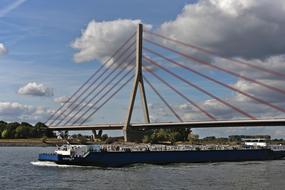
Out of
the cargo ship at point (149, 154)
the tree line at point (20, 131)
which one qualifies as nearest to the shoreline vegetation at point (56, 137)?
the tree line at point (20, 131)

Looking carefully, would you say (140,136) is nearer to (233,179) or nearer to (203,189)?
(233,179)

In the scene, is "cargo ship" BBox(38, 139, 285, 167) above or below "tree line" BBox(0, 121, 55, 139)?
below

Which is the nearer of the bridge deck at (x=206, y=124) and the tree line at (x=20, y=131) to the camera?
the bridge deck at (x=206, y=124)

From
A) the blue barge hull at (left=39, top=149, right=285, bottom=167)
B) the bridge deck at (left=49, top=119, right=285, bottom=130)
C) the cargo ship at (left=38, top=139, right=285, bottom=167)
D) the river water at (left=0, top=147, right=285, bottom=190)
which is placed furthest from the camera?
the bridge deck at (left=49, top=119, right=285, bottom=130)

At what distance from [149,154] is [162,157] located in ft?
6.00

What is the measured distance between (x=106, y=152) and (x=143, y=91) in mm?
31417

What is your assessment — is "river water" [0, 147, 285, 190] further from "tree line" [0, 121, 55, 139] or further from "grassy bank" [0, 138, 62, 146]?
"tree line" [0, 121, 55, 139]

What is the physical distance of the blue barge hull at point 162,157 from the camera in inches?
2132

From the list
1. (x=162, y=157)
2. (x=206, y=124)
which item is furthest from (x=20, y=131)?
(x=162, y=157)

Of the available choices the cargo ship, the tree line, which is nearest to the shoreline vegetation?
the tree line

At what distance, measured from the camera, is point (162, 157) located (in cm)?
6056

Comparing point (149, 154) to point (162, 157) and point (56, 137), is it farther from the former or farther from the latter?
point (56, 137)

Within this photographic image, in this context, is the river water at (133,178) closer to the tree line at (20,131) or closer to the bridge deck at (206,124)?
the bridge deck at (206,124)

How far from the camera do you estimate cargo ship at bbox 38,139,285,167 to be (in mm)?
54406
